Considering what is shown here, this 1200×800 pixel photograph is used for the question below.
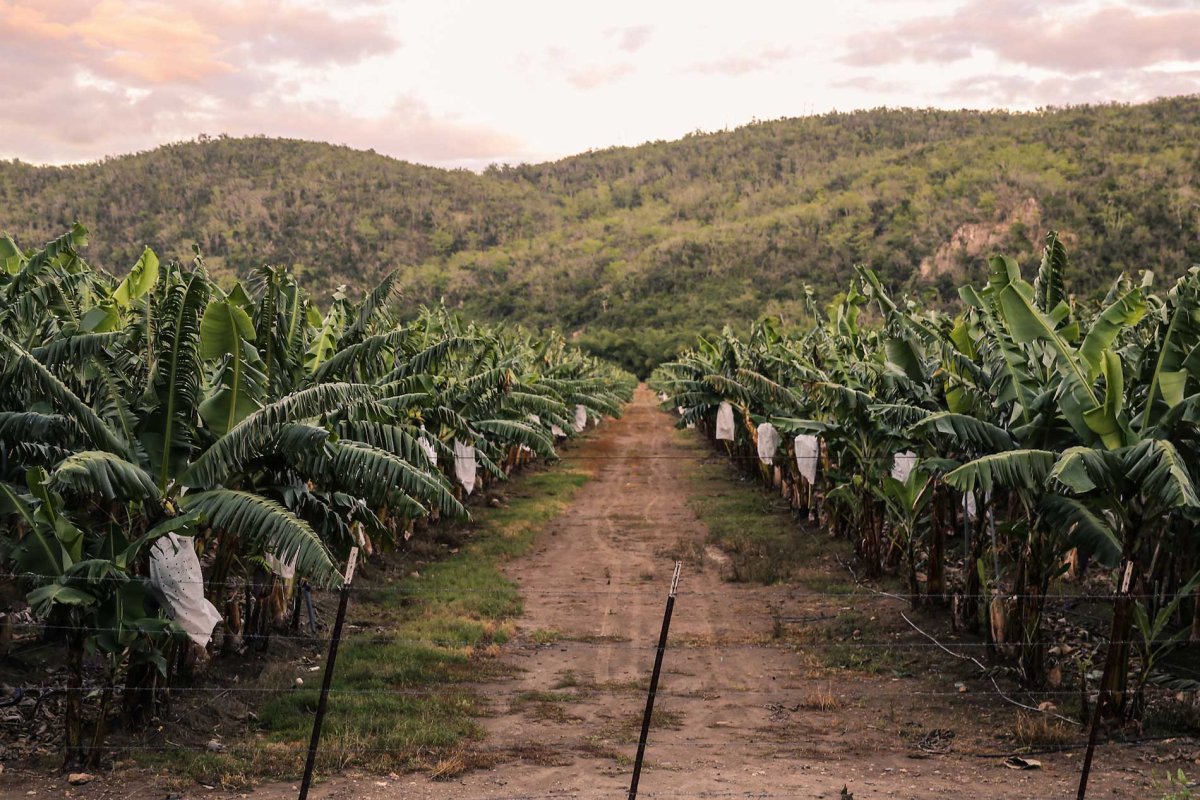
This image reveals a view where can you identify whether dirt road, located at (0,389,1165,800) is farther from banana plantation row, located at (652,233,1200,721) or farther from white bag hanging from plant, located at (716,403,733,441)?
white bag hanging from plant, located at (716,403,733,441)

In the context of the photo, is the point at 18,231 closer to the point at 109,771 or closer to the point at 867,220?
the point at 867,220

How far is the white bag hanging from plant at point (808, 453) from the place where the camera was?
18125 millimetres

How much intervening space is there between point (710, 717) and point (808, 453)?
28.8 ft

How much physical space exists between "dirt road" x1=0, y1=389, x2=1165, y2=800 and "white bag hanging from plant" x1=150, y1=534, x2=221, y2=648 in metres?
1.27

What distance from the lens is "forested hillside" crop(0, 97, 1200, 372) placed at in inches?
3029

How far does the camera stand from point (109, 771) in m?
8.19

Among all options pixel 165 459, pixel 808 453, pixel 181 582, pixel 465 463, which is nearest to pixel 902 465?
pixel 808 453

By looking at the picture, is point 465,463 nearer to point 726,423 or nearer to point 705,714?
point 705,714

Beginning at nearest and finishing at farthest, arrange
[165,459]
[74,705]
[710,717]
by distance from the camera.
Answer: [74,705]
[165,459]
[710,717]

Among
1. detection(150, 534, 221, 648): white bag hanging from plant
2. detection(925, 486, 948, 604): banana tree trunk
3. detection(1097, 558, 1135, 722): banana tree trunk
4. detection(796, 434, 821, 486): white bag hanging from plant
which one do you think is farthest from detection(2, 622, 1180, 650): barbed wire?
detection(796, 434, 821, 486): white bag hanging from plant

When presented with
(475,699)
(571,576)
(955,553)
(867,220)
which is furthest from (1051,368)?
(867,220)

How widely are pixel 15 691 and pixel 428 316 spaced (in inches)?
496

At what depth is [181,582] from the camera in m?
8.38


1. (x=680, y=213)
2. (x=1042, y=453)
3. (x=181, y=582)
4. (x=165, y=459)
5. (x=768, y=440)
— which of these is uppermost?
(x=680, y=213)
